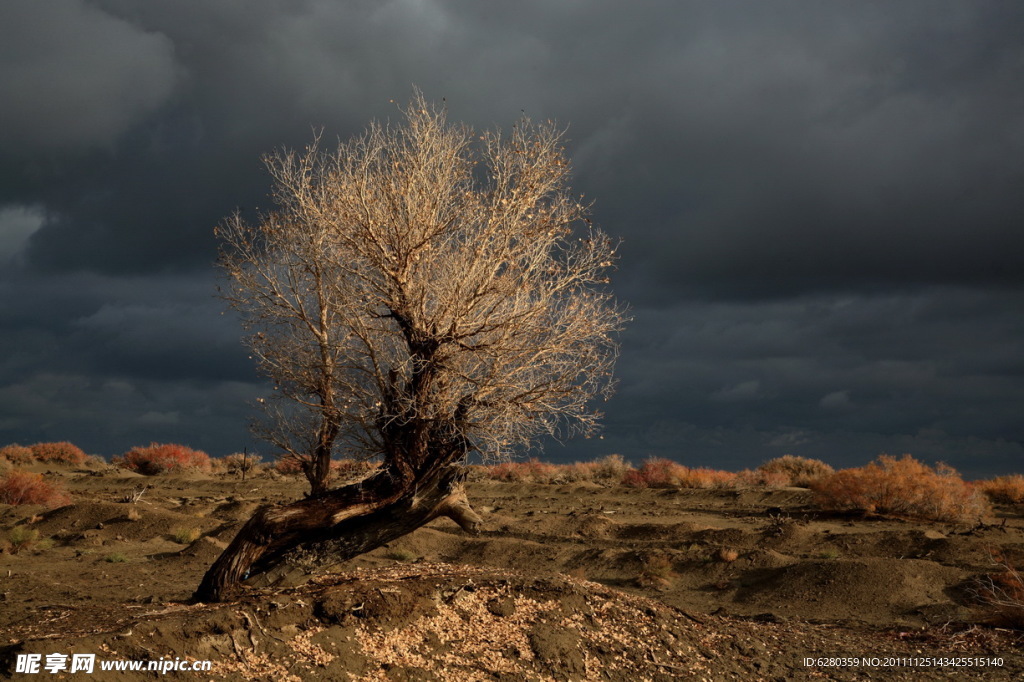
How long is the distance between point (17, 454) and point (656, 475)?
3193 centimetres

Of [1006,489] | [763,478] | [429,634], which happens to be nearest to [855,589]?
[429,634]

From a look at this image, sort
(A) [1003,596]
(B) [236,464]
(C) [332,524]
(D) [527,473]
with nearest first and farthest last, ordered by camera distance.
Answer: (C) [332,524] < (A) [1003,596] < (D) [527,473] < (B) [236,464]

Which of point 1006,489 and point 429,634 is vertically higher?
point 1006,489

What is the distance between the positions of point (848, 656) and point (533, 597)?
194 inches

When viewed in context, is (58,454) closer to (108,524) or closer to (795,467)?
(108,524)

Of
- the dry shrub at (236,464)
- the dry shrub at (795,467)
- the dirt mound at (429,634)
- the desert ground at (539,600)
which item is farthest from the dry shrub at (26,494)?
the dry shrub at (795,467)

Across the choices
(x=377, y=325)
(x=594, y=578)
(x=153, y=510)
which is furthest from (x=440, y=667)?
(x=153, y=510)

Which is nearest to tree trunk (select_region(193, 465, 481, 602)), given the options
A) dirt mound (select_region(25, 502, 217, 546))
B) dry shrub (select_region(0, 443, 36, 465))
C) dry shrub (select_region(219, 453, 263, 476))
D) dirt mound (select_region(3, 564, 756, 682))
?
dirt mound (select_region(3, 564, 756, 682))

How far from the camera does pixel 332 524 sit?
10.7 metres

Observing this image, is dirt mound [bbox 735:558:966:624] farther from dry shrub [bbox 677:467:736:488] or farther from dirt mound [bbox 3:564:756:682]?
dry shrub [bbox 677:467:736:488]

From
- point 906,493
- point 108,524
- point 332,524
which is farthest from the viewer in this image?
point 906,493

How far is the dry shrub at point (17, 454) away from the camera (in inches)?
1570

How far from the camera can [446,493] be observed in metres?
11.1

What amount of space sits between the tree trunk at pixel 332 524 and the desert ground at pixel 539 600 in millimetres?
358
